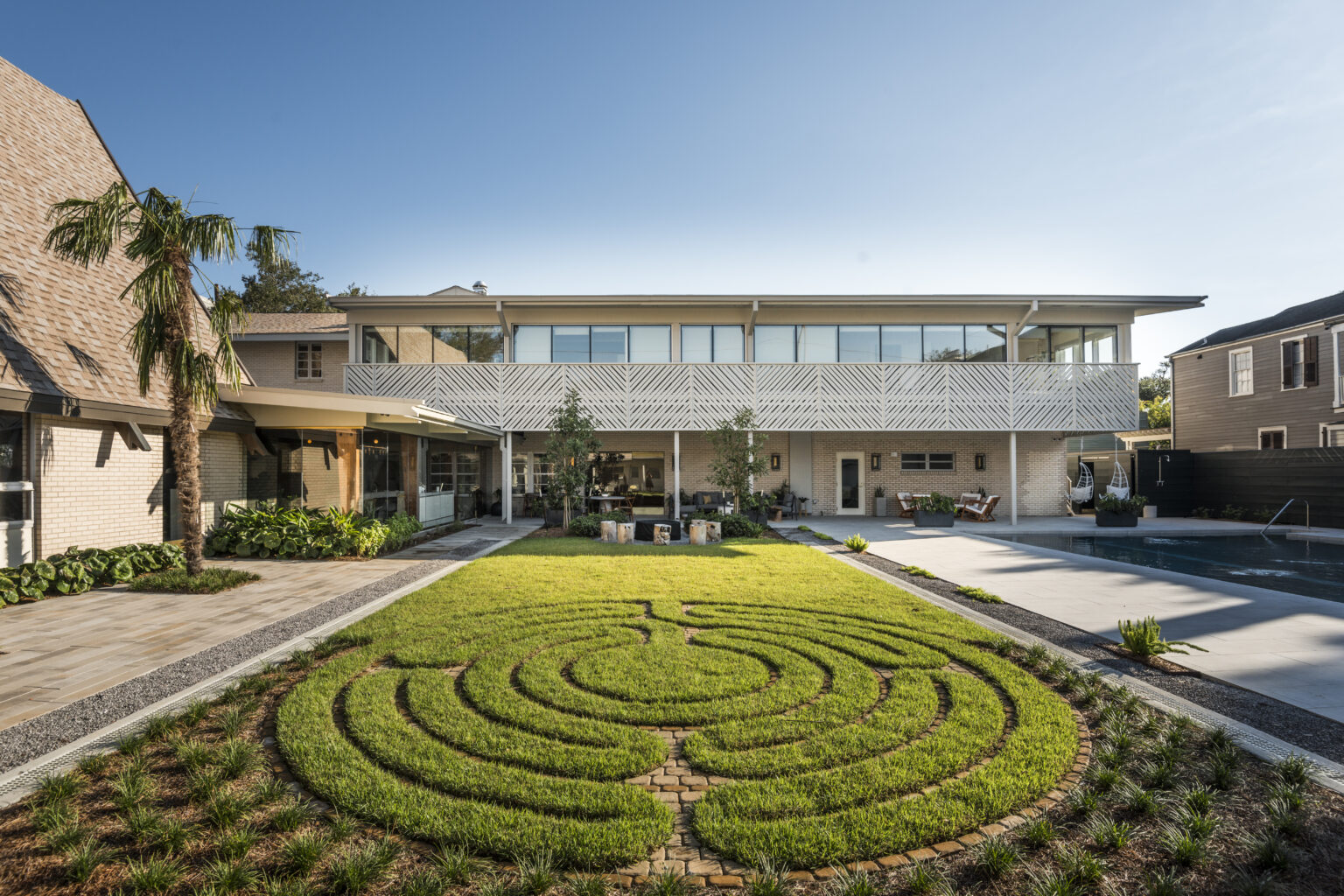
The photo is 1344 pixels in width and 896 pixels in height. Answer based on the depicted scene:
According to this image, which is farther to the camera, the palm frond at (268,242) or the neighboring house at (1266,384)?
the neighboring house at (1266,384)

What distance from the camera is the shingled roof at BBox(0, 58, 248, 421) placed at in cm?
818

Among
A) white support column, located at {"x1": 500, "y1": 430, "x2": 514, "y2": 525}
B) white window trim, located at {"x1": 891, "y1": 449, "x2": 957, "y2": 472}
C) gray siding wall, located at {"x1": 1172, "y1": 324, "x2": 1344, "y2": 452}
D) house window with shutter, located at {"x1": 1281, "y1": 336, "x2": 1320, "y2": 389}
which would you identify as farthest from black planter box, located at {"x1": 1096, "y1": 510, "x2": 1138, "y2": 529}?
white support column, located at {"x1": 500, "y1": 430, "x2": 514, "y2": 525}

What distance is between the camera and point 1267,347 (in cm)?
2117

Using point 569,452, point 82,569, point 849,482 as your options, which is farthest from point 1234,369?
point 82,569

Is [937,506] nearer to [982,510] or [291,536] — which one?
[982,510]

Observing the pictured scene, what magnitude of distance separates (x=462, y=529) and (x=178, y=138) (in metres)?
13.2

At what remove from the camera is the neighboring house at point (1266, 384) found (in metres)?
19.2

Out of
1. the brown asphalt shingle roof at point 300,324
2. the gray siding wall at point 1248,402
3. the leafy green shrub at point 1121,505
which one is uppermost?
the brown asphalt shingle roof at point 300,324

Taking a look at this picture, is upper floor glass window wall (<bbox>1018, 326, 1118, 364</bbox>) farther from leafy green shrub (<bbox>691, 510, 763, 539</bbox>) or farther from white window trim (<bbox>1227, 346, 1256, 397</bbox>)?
leafy green shrub (<bbox>691, 510, 763, 539</bbox>)

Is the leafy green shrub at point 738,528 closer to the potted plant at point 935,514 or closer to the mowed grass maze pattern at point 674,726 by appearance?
the potted plant at point 935,514

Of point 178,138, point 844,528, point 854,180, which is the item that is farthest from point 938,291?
point 178,138

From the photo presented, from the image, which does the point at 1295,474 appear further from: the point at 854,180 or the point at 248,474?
the point at 248,474

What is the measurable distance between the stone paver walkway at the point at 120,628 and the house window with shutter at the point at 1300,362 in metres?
27.3

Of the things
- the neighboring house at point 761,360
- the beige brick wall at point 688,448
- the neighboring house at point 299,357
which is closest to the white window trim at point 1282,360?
the neighboring house at point 761,360
